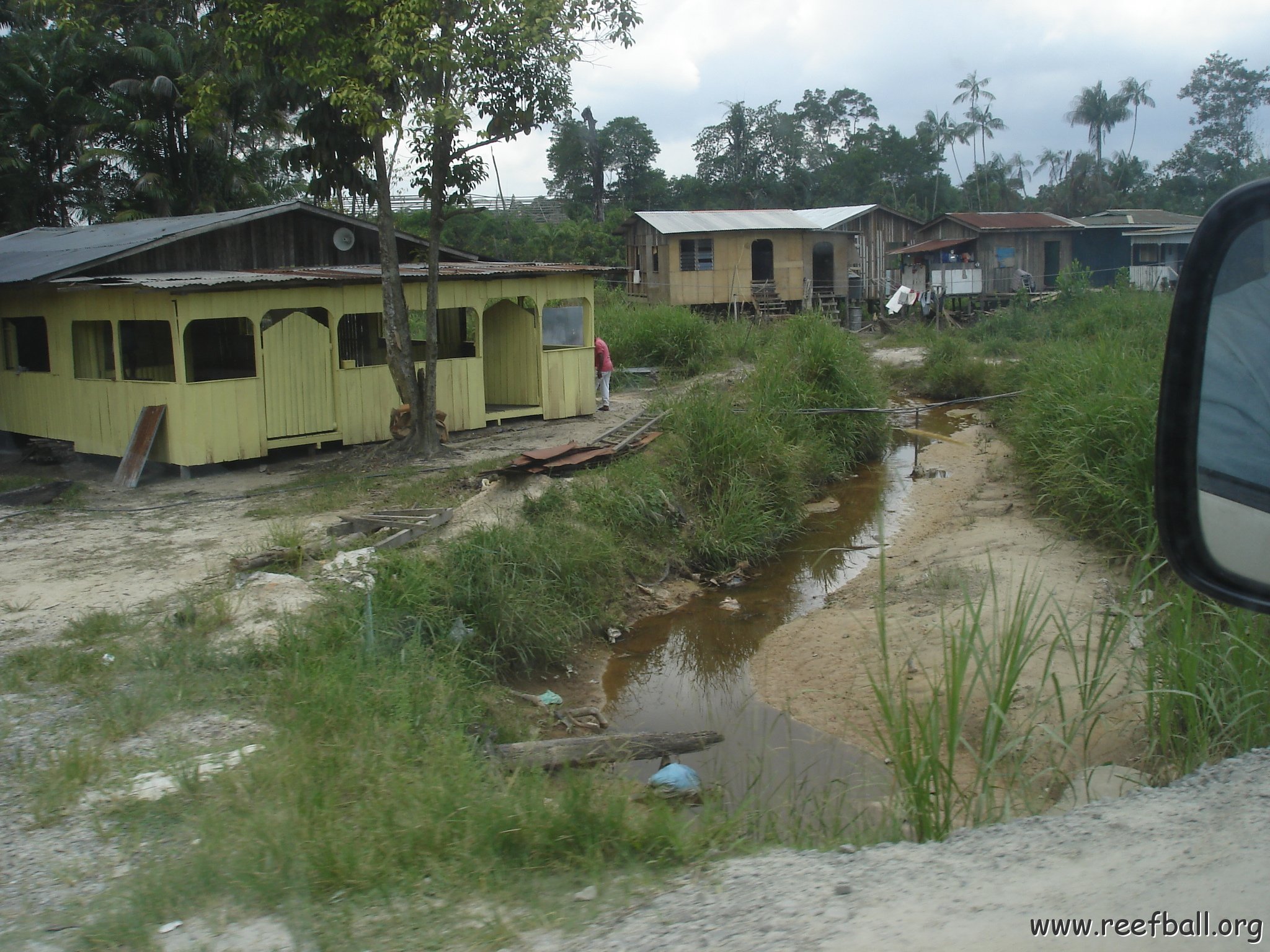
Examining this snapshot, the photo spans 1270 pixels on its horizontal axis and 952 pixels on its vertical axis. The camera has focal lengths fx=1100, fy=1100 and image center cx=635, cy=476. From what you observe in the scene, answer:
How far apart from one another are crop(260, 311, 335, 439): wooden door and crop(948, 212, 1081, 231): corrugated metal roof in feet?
86.3

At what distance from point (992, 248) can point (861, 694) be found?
3100cm

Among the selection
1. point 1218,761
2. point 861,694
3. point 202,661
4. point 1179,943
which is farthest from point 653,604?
point 1179,943

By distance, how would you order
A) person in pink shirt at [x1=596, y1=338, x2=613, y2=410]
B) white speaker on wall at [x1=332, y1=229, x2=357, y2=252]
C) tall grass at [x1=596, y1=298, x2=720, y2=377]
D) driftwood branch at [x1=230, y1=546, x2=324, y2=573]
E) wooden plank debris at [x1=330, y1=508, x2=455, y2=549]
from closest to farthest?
1. driftwood branch at [x1=230, y1=546, x2=324, y2=573]
2. wooden plank debris at [x1=330, y1=508, x2=455, y2=549]
3. white speaker on wall at [x1=332, y1=229, x2=357, y2=252]
4. person in pink shirt at [x1=596, y1=338, x2=613, y2=410]
5. tall grass at [x1=596, y1=298, x2=720, y2=377]

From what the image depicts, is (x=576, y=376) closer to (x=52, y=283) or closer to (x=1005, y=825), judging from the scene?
(x=52, y=283)

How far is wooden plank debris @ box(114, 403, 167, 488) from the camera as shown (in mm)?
12867

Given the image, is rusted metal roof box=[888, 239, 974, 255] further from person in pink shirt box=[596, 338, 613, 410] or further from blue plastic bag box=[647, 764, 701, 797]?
blue plastic bag box=[647, 764, 701, 797]

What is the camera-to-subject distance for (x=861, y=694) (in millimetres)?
8320

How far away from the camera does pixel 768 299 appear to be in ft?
116

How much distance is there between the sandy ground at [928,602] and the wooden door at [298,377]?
7.29 metres

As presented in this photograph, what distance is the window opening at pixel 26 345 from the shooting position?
1592 centimetres

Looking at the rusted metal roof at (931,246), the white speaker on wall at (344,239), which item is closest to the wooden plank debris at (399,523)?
the white speaker on wall at (344,239)

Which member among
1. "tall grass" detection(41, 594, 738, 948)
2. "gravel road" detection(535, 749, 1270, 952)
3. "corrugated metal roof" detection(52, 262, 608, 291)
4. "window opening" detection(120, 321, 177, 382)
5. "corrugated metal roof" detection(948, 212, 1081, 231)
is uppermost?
"corrugated metal roof" detection(948, 212, 1081, 231)

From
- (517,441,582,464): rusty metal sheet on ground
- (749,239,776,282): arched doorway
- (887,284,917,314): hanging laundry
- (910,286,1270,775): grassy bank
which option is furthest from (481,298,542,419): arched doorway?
(749,239,776,282): arched doorway

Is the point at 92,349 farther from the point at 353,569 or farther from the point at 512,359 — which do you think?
the point at 353,569
